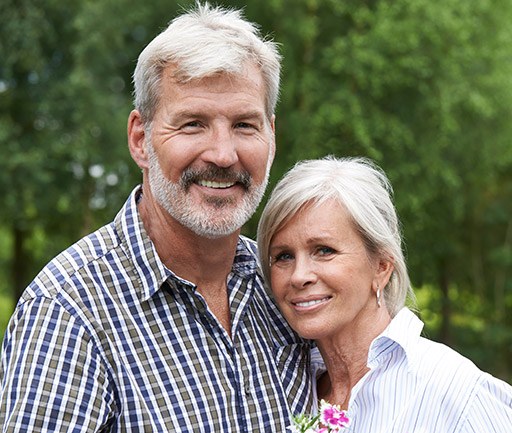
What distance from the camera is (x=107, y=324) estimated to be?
2670mm

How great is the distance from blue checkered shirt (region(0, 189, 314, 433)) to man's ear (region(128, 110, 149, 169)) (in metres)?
0.17

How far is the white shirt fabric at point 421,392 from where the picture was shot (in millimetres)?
2824

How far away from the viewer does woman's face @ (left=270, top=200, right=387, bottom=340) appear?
317 cm

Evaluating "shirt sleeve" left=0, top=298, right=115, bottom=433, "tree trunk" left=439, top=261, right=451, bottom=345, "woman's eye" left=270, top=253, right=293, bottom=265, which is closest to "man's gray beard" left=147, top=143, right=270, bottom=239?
"woman's eye" left=270, top=253, right=293, bottom=265

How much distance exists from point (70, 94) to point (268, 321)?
12864 mm

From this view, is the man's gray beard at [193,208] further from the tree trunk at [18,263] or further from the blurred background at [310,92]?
the tree trunk at [18,263]

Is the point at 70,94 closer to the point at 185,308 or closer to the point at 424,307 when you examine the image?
the point at 424,307

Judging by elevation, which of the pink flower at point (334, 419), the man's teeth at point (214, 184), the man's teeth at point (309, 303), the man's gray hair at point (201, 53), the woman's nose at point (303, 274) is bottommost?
the pink flower at point (334, 419)

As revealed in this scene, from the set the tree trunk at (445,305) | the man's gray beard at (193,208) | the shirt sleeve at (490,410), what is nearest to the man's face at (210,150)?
the man's gray beard at (193,208)

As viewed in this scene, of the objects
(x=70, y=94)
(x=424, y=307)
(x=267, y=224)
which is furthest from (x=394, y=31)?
(x=267, y=224)

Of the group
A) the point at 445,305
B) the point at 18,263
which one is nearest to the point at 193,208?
the point at 18,263

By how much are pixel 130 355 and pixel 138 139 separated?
802 millimetres

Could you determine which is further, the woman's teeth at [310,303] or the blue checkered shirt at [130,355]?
the woman's teeth at [310,303]

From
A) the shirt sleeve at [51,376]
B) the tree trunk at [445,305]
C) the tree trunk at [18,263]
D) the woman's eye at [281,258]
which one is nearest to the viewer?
the shirt sleeve at [51,376]
